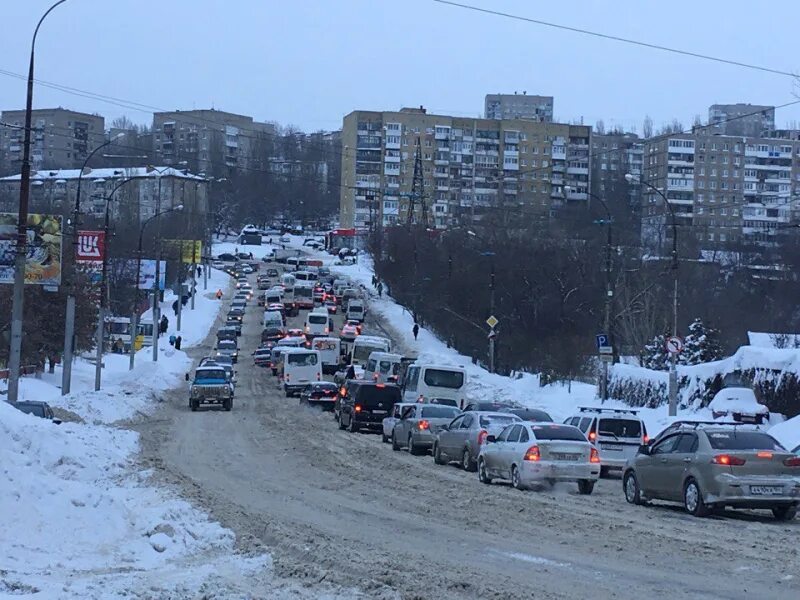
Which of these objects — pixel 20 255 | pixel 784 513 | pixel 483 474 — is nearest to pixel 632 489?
pixel 784 513

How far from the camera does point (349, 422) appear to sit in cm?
4156

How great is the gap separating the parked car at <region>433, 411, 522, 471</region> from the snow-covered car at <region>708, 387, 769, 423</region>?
10.1 meters

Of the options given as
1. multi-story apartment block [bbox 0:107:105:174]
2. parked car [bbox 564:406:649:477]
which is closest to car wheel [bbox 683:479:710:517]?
parked car [bbox 564:406:649:477]

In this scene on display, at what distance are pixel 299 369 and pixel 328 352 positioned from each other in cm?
1542

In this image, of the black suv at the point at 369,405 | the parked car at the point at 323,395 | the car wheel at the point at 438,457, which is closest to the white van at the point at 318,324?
the parked car at the point at 323,395

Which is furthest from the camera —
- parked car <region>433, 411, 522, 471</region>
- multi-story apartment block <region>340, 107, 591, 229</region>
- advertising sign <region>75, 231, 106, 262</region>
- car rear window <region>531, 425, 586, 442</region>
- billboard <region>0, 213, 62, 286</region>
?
multi-story apartment block <region>340, 107, 591, 229</region>

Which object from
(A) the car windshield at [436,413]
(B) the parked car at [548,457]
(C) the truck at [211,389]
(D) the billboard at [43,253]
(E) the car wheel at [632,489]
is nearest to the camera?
(E) the car wheel at [632,489]

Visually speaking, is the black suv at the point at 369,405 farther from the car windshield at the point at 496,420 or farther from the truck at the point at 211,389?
the car windshield at the point at 496,420

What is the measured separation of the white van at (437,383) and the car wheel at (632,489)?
24.3 meters

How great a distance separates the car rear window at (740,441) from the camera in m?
18.4

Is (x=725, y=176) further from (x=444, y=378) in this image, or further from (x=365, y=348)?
(x=444, y=378)

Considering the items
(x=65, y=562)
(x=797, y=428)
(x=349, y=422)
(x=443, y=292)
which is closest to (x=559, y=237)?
(x=443, y=292)

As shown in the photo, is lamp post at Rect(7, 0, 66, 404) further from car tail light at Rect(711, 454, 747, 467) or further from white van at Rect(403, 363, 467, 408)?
car tail light at Rect(711, 454, 747, 467)

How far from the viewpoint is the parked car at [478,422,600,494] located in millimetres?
22312
